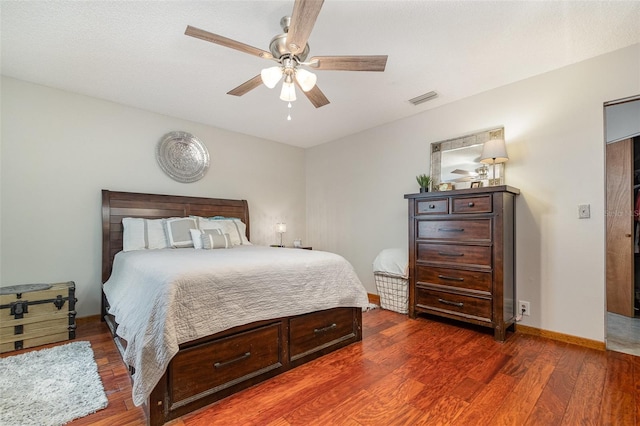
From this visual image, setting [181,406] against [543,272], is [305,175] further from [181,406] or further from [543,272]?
[181,406]

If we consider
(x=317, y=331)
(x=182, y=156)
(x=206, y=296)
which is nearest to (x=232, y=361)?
(x=206, y=296)

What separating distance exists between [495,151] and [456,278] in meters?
1.28

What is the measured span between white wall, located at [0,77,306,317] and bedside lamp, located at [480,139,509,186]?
11.4ft

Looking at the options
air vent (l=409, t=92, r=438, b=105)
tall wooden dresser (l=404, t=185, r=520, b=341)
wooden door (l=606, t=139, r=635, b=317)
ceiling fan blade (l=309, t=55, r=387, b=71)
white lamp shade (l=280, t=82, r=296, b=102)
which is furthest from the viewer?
air vent (l=409, t=92, r=438, b=105)

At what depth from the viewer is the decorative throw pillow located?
3.07m

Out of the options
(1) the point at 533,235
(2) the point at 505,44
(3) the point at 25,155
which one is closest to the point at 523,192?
(1) the point at 533,235

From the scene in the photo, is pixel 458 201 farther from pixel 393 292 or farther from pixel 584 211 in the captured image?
pixel 393 292

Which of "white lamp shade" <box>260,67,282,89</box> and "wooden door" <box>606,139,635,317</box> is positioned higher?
"white lamp shade" <box>260,67,282,89</box>

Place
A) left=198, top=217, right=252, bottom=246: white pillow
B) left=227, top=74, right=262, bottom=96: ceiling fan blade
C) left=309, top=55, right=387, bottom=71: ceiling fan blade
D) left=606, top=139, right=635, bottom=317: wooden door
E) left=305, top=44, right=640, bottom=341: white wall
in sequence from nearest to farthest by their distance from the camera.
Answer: left=309, top=55, right=387, bottom=71: ceiling fan blade → left=227, top=74, right=262, bottom=96: ceiling fan blade → left=305, top=44, right=640, bottom=341: white wall → left=606, top=139, right=635, bottom=317: wooden door → left=198, top=217, right=252, bottom=246: white pillow

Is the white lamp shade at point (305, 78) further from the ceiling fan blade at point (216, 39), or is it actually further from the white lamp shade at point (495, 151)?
the white lamp shade at point (495, 151)

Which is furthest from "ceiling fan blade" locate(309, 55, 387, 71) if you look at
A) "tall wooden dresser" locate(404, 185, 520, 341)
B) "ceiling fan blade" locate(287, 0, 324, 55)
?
"tall wooden dresser" locate(404, 185, 520, 341)

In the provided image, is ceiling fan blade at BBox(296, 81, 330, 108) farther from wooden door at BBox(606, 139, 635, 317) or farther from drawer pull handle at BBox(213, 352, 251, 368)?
wooden door at BBox(606, 139, 635, 317)

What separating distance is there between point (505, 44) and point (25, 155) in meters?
4.46

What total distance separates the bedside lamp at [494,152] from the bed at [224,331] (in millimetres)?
1770
